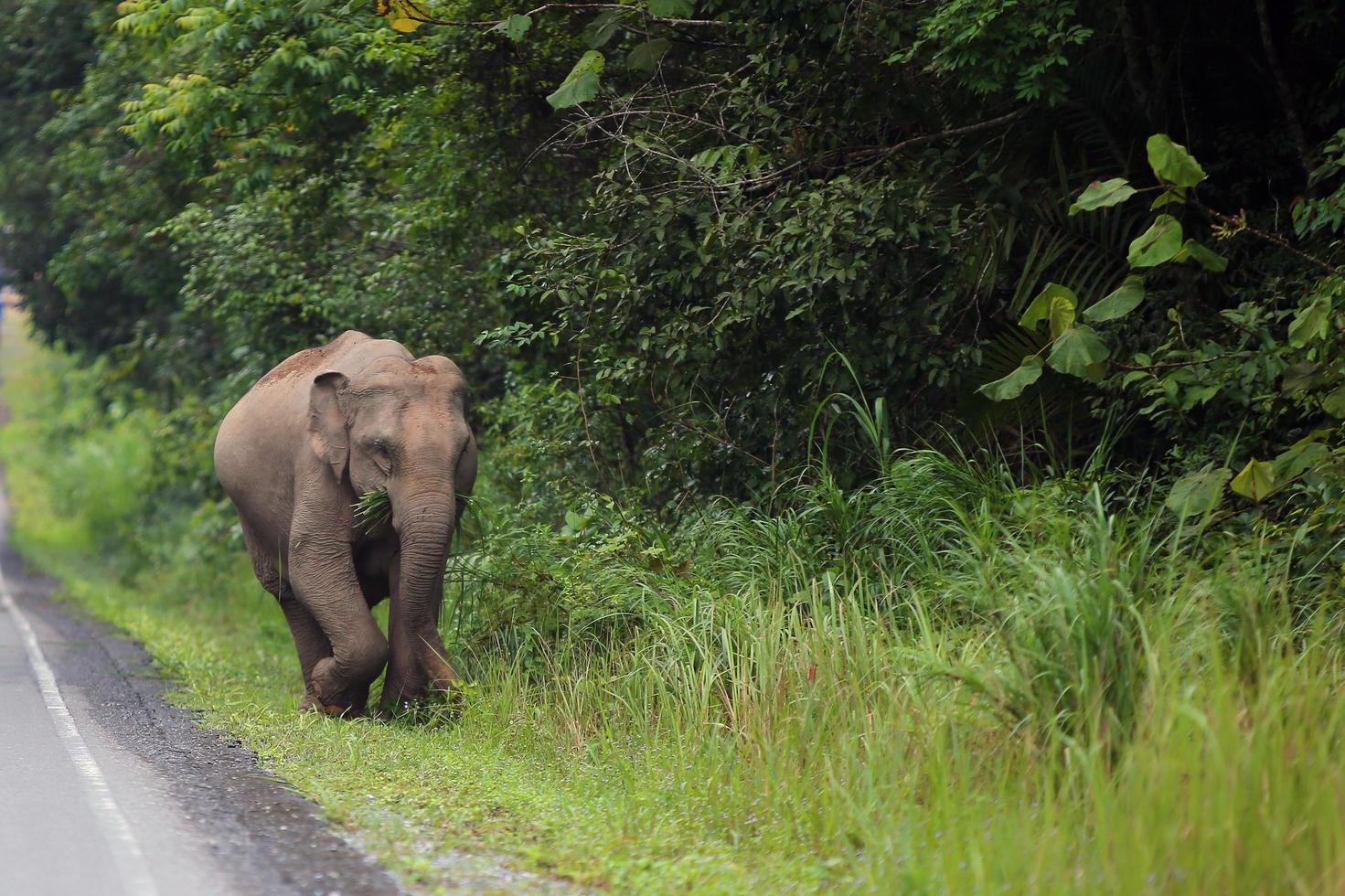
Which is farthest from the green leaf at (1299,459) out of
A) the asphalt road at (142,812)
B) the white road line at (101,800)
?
the white road line at (101,800)

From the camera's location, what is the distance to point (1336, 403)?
21.9ft

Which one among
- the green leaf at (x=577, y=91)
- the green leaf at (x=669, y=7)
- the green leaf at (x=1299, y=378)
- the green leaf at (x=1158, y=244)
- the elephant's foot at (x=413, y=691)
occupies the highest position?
the green leaf at (x=669, y=7)

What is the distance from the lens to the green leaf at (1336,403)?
665cm

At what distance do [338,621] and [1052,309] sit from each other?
457cm

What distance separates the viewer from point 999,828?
5.05m

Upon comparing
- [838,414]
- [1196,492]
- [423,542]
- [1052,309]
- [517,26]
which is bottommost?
[1196,492]

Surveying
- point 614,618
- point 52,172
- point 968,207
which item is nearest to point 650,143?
point 968,207

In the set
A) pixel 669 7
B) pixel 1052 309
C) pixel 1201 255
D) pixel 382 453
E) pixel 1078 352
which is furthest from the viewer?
pixel 382 453

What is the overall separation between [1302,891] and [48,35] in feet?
64.1

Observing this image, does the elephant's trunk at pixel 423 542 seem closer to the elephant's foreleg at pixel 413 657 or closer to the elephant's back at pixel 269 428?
the elephant's foreleg at pixel 413 657

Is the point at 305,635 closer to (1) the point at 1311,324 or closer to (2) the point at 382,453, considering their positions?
(2) the point at 382,453

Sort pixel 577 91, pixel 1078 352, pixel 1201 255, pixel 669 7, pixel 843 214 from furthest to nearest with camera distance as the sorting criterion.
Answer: pixel 577 91 < pixel 669 7 < pixel 843 214 < pixel 1078 352 < pixel 1201 255

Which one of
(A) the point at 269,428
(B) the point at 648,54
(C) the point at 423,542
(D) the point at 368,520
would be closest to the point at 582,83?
(B) the point at 648,54

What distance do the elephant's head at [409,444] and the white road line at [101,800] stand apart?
199 cm
